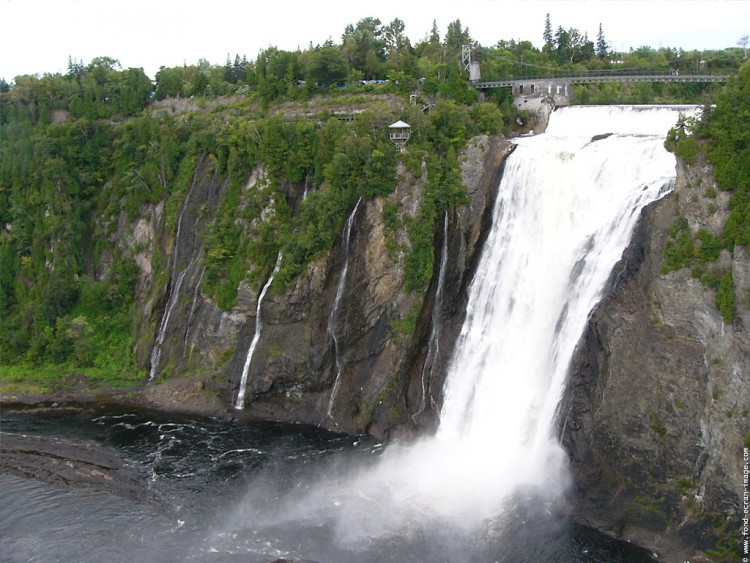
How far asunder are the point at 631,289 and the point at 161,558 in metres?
26.5

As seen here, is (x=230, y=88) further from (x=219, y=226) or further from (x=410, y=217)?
(x=410, y=217)

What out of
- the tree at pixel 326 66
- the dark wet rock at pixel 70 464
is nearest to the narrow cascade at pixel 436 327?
the dark wet rock at pixel 70 464

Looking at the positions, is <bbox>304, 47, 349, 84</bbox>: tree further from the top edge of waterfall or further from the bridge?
the top edge of waterfall

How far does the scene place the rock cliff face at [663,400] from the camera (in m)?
31.6

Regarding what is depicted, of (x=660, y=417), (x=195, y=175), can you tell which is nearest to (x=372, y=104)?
(x=195, y=175)

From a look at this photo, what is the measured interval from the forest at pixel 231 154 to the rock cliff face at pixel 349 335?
1180mm

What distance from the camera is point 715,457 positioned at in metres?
31.8

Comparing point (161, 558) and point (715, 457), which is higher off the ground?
point (715, 457)

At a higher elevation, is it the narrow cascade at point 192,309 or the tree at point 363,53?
the tree at point 363,53

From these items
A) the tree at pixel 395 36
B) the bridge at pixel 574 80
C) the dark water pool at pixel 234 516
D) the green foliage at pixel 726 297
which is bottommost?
the dark water pool at pixel 234 516

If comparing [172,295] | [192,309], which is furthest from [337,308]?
[172,295]

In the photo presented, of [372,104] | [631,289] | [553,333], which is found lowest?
[553,333]

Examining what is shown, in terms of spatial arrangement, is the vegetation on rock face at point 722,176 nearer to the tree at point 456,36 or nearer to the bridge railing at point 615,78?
the bridge railing at point 615,78

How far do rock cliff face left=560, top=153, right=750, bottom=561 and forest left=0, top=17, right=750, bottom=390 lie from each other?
1004 centimetres
